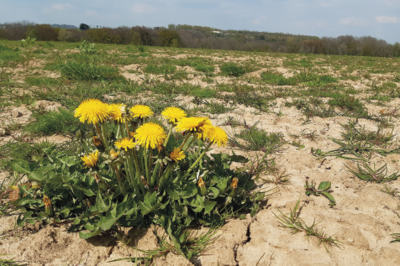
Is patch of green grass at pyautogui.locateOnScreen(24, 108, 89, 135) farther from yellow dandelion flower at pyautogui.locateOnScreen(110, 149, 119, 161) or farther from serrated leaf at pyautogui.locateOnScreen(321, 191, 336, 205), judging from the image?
serrated leaf at pyautogui.locateOnScreen(321, 191, 336, 205)

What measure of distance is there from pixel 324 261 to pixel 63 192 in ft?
5.77

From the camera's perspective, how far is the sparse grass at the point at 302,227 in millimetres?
1464

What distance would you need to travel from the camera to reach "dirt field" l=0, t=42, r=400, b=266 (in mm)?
1423

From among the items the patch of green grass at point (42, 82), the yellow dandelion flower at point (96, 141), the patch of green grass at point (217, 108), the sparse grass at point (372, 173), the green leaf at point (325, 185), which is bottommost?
the green leaf at point (325, 185)

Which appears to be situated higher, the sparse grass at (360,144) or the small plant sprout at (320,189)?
the sparse grass at (360,144)

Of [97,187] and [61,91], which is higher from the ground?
[61,91]

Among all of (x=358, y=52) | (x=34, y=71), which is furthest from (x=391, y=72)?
(x=358, y=52)

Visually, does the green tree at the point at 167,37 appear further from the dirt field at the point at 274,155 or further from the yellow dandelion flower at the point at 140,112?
the yellow dandelion flower at the point at 140,112

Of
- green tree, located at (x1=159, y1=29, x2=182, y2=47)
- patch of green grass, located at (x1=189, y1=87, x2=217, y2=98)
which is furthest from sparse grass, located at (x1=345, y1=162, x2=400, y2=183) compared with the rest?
green tree, located at (x1=159, y1=29, x2=182, y2=47)

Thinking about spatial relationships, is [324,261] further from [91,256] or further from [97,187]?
[97,187]

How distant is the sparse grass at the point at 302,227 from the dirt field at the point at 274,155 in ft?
0.05

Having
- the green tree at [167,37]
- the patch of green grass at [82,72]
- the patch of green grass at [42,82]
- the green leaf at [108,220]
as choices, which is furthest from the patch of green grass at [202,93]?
the green tree at [167,37]

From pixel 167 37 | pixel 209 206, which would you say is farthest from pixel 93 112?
pixel 167 37

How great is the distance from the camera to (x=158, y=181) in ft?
5.41
